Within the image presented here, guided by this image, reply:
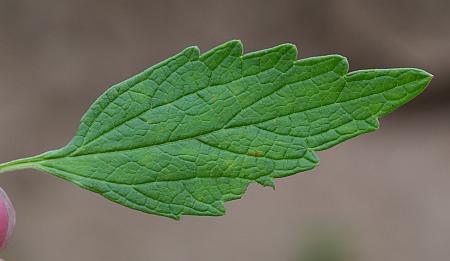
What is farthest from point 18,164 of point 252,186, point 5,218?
point 252,186

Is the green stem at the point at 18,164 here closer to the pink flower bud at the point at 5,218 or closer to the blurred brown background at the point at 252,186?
the pink flower bud at the point at 5,218

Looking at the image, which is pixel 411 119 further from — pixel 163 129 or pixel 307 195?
pixel 163 129

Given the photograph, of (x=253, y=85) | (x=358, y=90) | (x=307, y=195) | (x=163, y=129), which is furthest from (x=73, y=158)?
(x=307, y=195)

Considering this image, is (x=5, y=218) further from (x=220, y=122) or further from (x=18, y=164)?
(x=220, y=122)

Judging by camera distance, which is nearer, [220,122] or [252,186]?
[220,122]

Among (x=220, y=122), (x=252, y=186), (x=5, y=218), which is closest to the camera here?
(x=220, y=122)

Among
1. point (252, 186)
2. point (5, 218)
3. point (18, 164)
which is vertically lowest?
point (252, 186)

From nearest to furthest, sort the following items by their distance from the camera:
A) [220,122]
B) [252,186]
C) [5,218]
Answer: [220,122], [5,218], [252,186]
